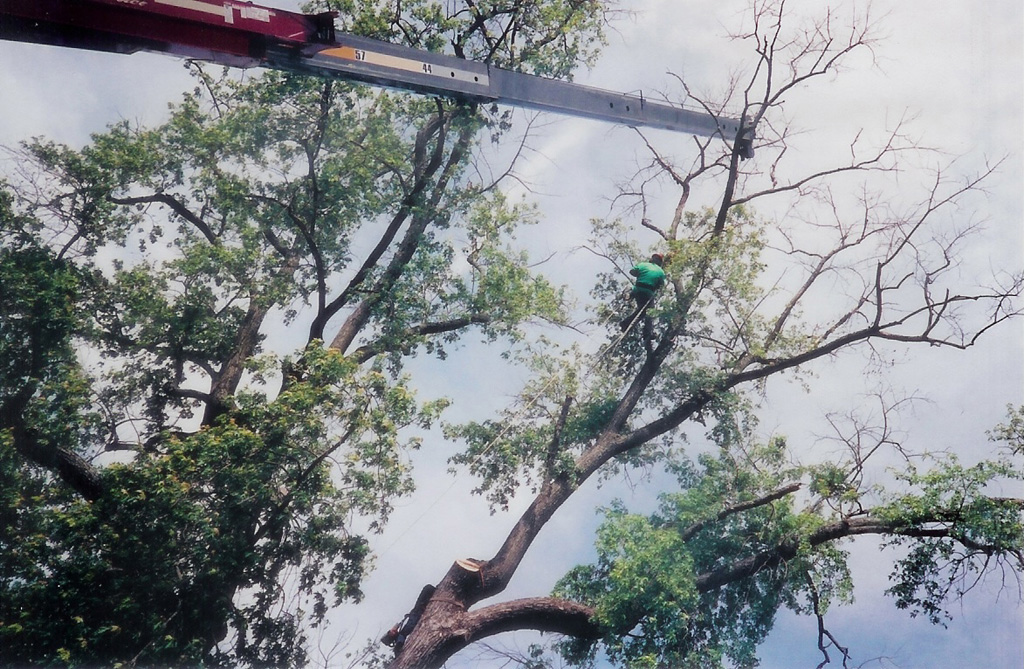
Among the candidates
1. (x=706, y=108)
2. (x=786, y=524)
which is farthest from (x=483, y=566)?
(x=706, y=108)

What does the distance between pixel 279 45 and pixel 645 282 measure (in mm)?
4301

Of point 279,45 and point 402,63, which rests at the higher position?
point 402,63

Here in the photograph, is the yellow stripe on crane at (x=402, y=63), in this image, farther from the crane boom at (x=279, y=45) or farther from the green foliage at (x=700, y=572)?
the green foliage at (x=700, y=572)

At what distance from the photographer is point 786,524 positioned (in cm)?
668

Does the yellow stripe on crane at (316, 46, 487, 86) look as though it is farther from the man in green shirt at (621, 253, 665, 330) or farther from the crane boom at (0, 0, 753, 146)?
the man in green shirt at (621, 253, 665, 330)

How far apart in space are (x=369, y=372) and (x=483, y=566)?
2.12 meters

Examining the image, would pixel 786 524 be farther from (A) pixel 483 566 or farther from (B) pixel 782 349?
(A) pixel 483 566

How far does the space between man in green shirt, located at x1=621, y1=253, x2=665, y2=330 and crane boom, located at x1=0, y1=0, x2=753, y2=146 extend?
159 cm

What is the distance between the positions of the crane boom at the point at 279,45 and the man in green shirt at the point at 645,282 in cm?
159

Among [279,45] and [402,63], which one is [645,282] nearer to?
[402,63]

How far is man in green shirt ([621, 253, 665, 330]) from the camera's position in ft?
25.2

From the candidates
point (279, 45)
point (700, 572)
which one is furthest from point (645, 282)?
point (279, 45)

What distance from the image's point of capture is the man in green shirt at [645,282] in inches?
302

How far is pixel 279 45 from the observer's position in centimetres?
568
